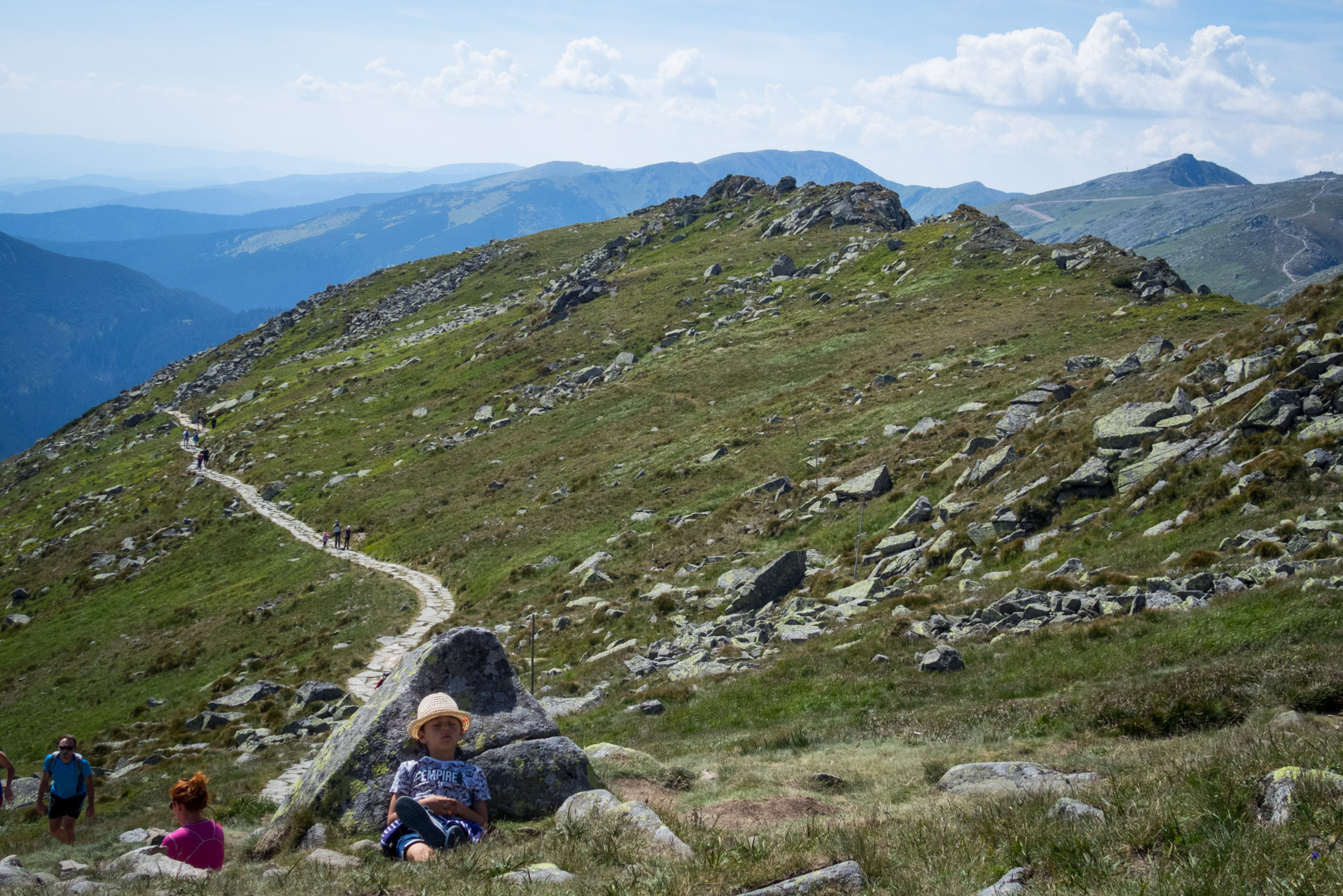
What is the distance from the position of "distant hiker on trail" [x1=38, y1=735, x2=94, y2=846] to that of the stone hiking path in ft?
11.9

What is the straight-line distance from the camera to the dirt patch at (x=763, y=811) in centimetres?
952

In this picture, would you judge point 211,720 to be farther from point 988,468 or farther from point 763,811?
point 988,468

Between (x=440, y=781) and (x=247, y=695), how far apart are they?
27418 mm

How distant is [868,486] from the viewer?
33.5m

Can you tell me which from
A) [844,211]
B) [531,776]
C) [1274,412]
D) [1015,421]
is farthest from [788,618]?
[844,211]

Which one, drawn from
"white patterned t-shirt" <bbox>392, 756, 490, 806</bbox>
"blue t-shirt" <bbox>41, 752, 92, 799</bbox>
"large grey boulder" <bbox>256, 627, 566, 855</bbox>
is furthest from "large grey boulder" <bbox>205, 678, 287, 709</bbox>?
"white patterned t-shirt" <bbox>392, 756, 490, 806</bbox>

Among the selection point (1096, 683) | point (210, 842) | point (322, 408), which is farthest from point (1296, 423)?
point (322, 408)

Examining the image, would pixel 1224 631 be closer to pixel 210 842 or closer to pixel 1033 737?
pixel 1033 737

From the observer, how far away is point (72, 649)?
158 ft

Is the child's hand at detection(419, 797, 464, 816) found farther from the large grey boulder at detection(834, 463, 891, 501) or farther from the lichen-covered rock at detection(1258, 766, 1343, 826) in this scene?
the large grey boulder at detection(834, 463, 891, 501)

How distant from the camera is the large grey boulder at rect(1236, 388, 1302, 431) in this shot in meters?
A: 20.4

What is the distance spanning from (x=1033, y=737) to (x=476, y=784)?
8950 millimetres

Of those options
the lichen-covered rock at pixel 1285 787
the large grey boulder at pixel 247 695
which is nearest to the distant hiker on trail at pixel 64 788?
the large grey boulder at pixel 247 695

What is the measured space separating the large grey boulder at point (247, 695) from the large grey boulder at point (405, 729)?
2231cm
